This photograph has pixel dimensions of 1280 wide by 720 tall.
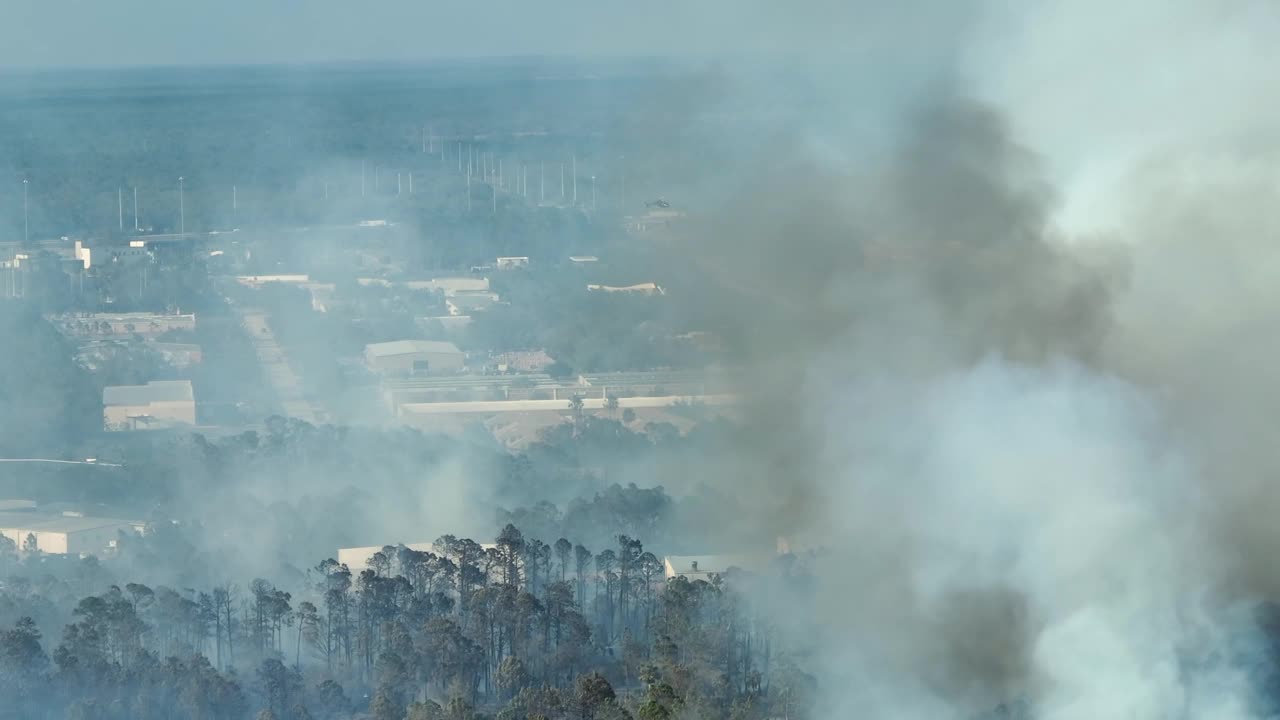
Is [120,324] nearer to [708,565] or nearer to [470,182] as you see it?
[470,182]

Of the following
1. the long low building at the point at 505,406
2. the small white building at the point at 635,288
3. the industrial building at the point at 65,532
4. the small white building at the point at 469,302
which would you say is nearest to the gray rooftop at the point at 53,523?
the industrial building at the point at 65,532

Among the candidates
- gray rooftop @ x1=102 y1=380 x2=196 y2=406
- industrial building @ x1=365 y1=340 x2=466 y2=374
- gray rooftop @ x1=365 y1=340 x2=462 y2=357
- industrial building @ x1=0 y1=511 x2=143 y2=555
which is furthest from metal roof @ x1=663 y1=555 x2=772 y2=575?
gray rooftop @ x1=365 y1=340 x2=462 y2=357

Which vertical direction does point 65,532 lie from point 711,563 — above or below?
above

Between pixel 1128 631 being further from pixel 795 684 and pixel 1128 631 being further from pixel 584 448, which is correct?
pixel 584 448

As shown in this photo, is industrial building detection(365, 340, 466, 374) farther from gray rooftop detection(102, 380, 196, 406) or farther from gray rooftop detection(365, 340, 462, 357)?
gray rooftop detection(102, 380, 196, 406)

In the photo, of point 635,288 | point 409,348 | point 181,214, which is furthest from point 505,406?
point 181,214

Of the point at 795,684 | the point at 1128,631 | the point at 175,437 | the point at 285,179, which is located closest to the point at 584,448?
the point at 175,437

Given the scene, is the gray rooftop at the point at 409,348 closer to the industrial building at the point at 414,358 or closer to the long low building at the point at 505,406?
the industrial building at the point at 414,358
